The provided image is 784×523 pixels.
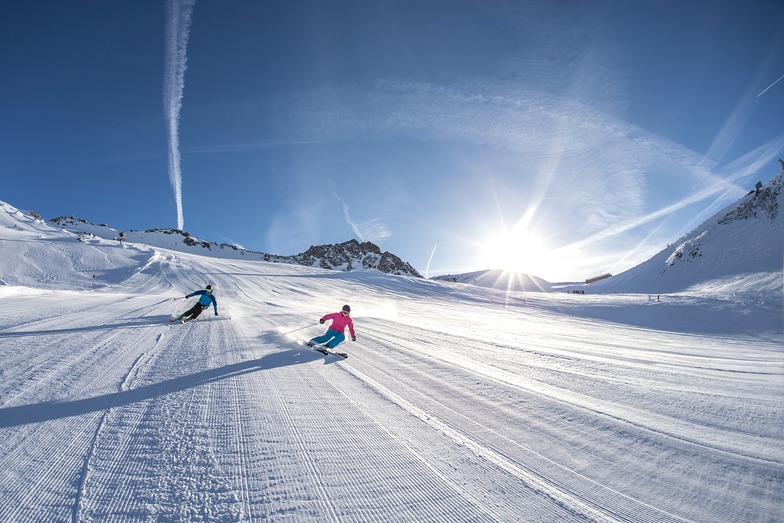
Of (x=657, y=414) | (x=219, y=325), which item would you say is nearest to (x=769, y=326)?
(x=657, y=414)

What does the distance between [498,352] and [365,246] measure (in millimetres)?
132531

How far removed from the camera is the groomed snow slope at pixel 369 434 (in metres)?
1.82

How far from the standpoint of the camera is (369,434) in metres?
2.62

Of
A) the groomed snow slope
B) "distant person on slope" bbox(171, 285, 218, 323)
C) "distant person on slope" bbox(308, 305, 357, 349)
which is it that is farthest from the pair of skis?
"distant person on slope" bbox(171, 285, 218, 323)

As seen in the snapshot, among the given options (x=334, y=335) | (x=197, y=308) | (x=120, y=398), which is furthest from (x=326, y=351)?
(x=197, y=308)

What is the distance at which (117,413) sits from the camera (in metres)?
2.71

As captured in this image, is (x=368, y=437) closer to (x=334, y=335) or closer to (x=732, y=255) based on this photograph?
(x=334, y=335)

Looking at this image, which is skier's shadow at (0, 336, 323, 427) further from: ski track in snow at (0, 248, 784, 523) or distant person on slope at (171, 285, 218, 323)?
distant person on slope at (171, 285, 218, 323)

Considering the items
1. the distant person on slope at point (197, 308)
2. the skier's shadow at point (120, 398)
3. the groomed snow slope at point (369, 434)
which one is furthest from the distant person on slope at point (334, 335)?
the distant person on slope at point (197, 308)

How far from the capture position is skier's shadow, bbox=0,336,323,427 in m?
2.63

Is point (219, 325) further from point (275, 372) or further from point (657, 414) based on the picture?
point (657, 414)

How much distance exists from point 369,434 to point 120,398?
2544mm

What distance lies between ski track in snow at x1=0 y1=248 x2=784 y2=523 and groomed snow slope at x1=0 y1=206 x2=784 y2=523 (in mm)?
15

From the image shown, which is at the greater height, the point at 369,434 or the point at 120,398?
the point at 120,398
